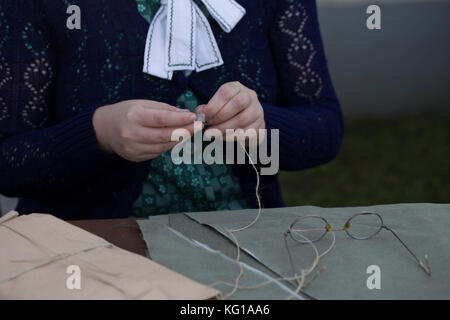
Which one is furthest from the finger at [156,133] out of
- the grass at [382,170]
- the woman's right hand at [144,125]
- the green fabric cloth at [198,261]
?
the grass at [382,170]

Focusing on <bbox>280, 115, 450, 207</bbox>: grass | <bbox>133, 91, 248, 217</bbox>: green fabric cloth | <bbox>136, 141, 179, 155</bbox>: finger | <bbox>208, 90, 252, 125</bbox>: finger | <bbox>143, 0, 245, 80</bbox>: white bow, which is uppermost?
<bbox>143, 0, 245, 80</bbox>: white bow

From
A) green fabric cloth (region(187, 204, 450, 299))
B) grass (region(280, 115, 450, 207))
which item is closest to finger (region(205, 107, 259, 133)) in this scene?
green fabric cloth (region(187, 204, 450, 299))

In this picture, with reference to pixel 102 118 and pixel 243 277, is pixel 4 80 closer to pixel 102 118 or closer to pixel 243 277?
Answer: pixel 102 118

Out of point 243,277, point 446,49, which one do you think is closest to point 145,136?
point 243,277

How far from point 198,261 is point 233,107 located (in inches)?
9.5

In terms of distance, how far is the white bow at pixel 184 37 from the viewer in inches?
36.1

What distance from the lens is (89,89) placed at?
954mm

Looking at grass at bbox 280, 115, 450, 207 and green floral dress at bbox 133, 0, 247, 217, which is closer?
green floral dress at bbox 133, 0, 247, 217

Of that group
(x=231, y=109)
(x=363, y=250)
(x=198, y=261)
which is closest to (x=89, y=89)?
(x=231, y=109)

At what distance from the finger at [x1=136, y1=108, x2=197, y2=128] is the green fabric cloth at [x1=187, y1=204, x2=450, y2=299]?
13cm

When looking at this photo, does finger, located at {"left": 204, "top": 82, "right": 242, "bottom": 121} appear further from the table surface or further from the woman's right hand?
the table surface

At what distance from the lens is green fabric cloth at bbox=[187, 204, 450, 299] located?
1.94ft

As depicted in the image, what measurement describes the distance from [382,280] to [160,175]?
0.47 metres

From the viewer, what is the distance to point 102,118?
85 centimetres
